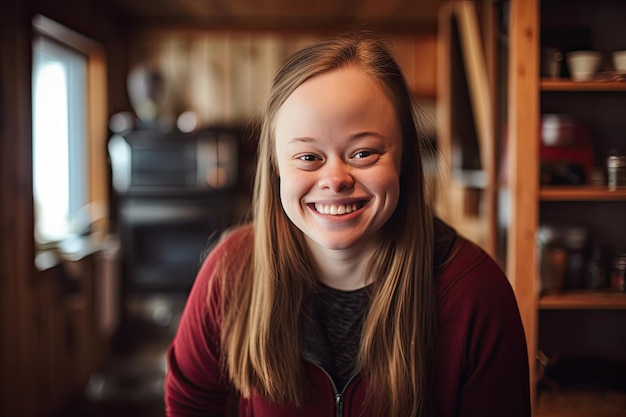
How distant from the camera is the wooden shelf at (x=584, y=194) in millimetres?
1044

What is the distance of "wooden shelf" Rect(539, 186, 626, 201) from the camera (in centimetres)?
104

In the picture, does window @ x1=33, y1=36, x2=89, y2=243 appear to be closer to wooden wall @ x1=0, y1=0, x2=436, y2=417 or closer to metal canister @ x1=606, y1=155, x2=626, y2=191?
wooden wall @ x1=0, y1=0, x2=436, y2=417

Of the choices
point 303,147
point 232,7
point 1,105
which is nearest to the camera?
point 303,147

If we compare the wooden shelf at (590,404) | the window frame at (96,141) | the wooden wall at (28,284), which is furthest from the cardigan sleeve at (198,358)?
the window frame at (96,141)

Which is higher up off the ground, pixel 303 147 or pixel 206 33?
pixel 206 33

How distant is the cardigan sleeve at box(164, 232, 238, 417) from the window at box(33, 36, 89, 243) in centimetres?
192

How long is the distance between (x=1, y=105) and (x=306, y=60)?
1.91m

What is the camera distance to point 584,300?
116 cm

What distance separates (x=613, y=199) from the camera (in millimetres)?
1055

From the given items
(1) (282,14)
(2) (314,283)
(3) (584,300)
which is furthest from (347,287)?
(1) (282,14)

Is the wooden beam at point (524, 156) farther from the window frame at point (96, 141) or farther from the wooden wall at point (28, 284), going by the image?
the window frame at point (96, 141)

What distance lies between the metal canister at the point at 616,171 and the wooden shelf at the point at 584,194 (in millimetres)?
10

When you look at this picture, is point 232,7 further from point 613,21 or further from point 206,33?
point 613,21

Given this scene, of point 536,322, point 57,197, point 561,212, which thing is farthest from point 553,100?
Answer: point 57,197
